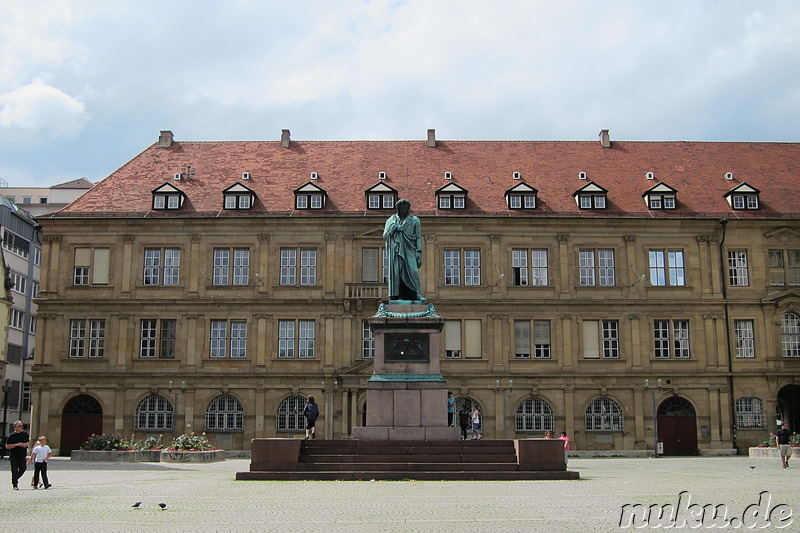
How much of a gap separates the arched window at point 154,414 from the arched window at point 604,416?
22025 mm

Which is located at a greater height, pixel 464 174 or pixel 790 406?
pixel 464 174

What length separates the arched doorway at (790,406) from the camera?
5188cm

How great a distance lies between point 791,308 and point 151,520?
1719 inches

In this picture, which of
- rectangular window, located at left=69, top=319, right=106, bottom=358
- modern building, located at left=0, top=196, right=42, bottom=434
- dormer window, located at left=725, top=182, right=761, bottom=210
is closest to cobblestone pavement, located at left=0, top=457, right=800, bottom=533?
rectangular window, located at left=69, top=319, right=106, bottom=358

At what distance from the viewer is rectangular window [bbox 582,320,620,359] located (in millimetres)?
50531

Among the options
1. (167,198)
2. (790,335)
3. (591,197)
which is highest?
(591,197)

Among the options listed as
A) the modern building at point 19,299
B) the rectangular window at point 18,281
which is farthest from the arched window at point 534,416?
the rectangular window at point 18,281

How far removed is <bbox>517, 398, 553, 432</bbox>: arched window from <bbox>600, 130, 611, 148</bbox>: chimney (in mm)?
16893

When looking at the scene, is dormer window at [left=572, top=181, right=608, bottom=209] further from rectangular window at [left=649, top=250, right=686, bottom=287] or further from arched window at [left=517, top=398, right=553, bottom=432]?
arched window at [left=517, top=398, right=553, bottom=432]

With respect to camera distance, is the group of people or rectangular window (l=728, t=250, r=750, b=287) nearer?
the group of people

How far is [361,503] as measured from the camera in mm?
17031

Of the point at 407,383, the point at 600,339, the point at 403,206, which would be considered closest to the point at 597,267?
the point at 600,339

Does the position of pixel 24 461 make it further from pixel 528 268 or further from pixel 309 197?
pixel 528 268
